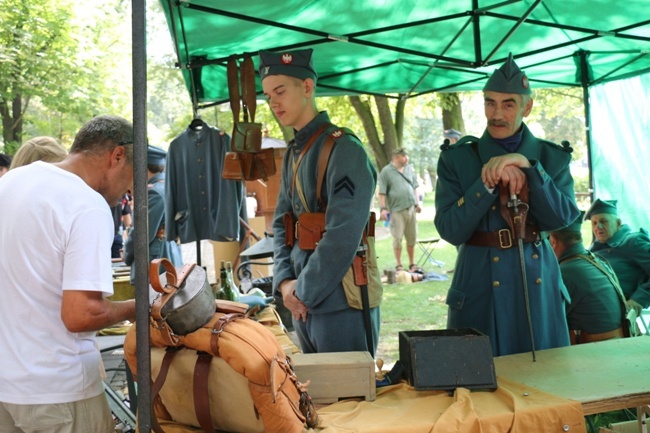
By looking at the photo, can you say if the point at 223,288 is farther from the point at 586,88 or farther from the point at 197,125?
the point at 586,88

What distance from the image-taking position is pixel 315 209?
3154 millimetres

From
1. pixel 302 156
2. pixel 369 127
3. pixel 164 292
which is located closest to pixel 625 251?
pixel 302 156

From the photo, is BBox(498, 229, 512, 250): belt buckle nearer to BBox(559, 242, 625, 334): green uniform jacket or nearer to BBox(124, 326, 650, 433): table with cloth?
BBox(124, 326, 650, 433): table with cloth

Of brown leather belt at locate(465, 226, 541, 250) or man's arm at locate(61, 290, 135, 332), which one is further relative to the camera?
brown leather belt at locate(465, 226, 541, 250)

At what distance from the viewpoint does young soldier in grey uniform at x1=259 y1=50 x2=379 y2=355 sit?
9.76 feet

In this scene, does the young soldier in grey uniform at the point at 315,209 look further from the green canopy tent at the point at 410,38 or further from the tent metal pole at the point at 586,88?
the tent metal pole at the point at 586,88

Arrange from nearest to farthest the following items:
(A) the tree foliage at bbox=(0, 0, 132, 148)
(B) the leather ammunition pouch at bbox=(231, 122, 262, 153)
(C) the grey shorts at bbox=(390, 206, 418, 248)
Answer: (B) the leather ammunition pouch at bbox=(231, 122, 262, 153), (C) the grey shorts at bbox=(390, 206, 418, 248), (A) the tree foliage at bbox=(0, 0, 132, 148)

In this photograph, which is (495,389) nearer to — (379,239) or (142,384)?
(142,384)

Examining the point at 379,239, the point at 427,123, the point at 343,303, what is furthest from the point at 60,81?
the point at 427,123

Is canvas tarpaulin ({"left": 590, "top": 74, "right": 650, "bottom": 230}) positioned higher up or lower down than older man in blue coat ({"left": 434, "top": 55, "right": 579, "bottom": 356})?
higher up

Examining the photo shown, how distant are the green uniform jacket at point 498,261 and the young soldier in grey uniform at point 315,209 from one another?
1.30ft

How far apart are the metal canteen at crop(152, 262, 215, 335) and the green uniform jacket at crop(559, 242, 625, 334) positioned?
2831 mm

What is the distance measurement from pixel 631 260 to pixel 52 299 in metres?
4.35

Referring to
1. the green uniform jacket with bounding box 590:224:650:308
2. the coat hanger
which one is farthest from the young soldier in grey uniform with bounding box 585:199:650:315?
the coat hanger
